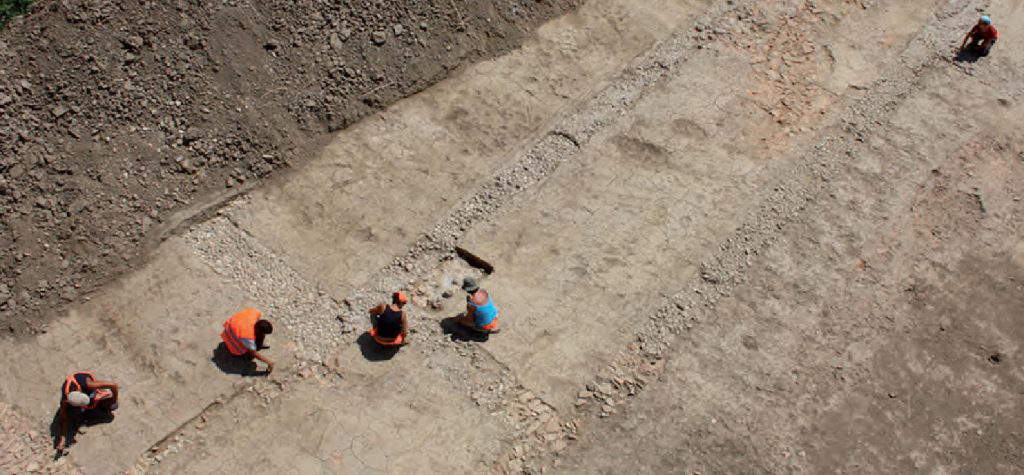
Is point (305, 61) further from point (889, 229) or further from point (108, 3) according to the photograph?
point (889, 229)

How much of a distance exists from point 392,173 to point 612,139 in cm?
343

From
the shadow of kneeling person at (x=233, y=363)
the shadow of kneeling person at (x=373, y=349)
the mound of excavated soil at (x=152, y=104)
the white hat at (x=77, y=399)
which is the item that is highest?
the mound of excavated soil at (x=152, y=104)

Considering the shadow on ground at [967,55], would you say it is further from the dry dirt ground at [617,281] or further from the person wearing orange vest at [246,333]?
the person wearing orange vest at [246,333]

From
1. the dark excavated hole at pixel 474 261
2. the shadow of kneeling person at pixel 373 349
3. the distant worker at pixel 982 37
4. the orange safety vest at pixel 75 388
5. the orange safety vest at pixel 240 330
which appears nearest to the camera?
the orange safety vest at pixel 75 388

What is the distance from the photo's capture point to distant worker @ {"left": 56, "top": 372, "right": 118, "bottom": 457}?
9156 millimetres

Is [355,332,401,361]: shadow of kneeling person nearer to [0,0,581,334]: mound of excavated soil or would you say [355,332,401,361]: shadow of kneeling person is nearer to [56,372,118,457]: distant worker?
[56,372,118,457]: distant worker

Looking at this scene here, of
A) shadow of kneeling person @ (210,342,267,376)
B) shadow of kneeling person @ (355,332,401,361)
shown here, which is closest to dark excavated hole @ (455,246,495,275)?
shadow of kneeling person @ (355,332,401,361)

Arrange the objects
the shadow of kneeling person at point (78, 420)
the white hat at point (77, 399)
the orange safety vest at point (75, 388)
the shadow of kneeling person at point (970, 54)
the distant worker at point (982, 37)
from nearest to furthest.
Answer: the white hat at point (77, 399) < the orange safety vest at point (75, 388) < the shadow of kneeling person at point (78, 420) < the distant worker at point (982, 37) < the shadow of kneeling person at point (970, 54)

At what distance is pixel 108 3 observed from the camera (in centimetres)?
1177

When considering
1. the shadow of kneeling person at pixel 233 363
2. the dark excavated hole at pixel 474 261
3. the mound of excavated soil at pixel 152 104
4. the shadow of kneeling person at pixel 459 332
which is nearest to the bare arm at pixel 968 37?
the mound of excavated soil at pixel 152 104

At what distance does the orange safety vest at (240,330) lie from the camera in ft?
32.0

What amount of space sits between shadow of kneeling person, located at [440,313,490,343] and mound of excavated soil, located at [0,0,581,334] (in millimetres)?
3565

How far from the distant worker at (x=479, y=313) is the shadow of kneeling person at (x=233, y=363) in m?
2.58

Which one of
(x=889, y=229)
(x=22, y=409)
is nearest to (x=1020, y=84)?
(x=889, y=229)
